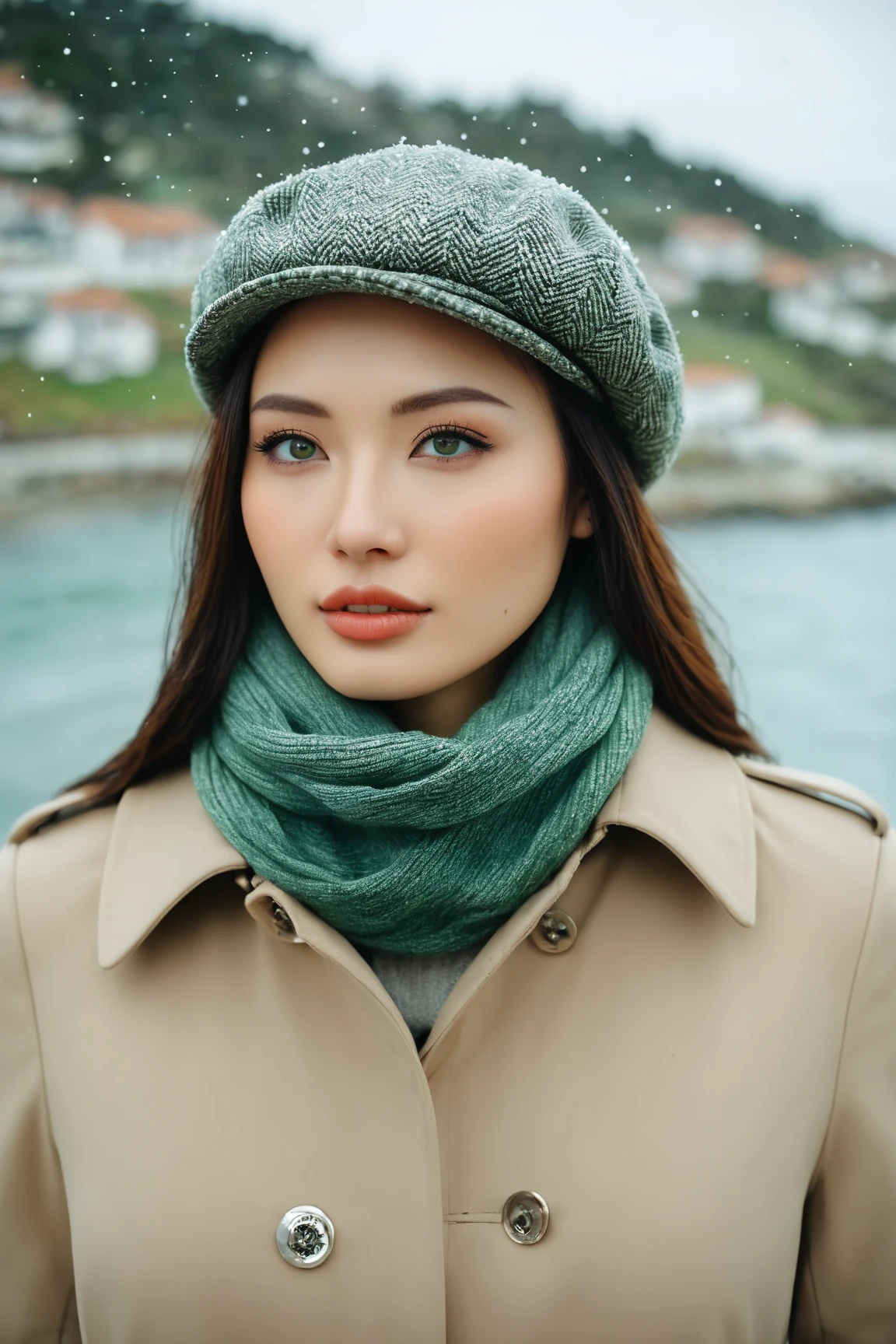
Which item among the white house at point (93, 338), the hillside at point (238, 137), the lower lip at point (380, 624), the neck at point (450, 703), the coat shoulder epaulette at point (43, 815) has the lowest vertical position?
the coat shoulder epaulette at point (43, 815)

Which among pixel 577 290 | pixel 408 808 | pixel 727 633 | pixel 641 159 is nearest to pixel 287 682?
pixel 408 808

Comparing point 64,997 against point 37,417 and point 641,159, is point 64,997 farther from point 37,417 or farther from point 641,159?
point 641,159

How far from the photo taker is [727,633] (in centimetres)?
165

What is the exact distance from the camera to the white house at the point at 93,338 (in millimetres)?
2186

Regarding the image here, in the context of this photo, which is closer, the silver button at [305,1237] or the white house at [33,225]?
the silver button at [305,1237]

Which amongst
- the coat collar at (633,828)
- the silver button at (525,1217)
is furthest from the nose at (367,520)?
the silver button at (525,1217)

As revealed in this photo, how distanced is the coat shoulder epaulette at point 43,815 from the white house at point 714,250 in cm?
152

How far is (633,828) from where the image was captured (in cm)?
122

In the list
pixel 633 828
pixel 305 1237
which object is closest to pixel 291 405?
pixel 633 828

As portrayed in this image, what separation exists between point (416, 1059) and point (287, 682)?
43cm

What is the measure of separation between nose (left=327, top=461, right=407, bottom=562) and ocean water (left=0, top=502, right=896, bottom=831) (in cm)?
122

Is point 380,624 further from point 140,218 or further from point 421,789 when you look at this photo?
point 140,218

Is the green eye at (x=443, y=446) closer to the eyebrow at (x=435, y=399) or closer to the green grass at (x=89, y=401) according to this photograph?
the eyebrow at (x=435, y=399)

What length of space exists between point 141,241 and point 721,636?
136cm
